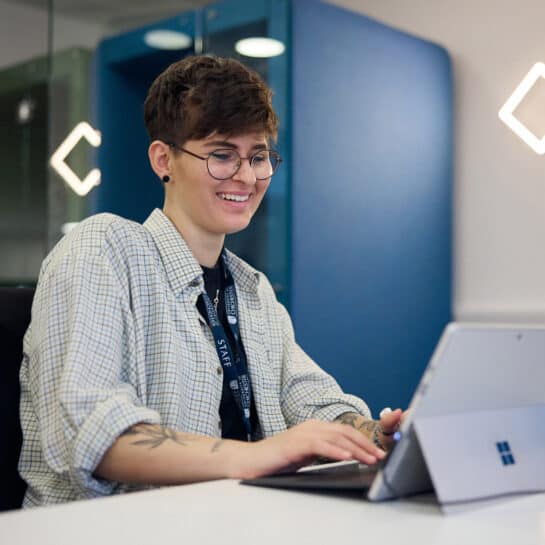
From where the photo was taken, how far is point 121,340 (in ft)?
4.15

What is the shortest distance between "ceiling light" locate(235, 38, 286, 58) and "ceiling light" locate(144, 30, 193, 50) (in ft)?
1.05

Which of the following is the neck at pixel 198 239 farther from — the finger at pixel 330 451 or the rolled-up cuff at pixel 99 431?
the finger at pixel 330 451

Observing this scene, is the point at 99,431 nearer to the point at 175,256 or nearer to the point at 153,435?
the point at 153,435

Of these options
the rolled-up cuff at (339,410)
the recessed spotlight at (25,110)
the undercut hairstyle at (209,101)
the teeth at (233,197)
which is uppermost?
the recessed spotlight at (25,110)

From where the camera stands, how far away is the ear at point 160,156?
5.09 ft

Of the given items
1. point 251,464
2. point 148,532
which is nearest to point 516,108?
point 251,464

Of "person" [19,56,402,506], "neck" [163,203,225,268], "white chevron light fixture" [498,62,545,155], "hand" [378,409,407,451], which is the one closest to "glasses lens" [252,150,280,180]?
"person" [19,56,402,506]

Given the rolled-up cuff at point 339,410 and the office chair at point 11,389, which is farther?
the rolled-up cuff at point 339,410

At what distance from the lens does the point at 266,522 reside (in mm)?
826

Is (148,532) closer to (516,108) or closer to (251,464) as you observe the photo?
(251,464)

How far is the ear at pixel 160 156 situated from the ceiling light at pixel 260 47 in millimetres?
1241

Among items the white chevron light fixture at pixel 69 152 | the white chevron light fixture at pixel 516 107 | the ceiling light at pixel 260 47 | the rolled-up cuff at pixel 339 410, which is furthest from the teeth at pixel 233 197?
the white chevron light fixture at pixel 516 107

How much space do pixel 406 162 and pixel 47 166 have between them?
126cm

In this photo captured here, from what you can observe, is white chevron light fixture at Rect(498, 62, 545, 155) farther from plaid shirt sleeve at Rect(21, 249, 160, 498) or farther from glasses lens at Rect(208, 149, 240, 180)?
plaid shirt sleeve at Rect(21, 249, 160, 498)
